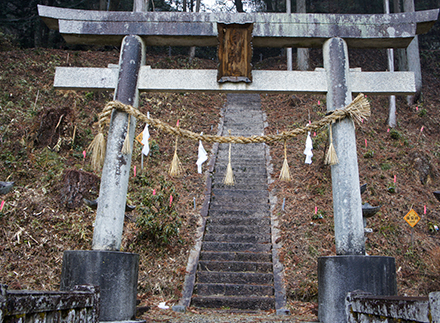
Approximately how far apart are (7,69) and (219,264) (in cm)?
1006

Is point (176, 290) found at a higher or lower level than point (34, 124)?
lower

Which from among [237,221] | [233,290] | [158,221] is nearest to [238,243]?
[237,221]

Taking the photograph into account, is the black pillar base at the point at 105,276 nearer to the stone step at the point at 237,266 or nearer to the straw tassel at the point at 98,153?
the straw tassel at the point at 98,153

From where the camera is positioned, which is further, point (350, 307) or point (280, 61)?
point (280, 61)

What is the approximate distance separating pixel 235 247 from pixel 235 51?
365cm

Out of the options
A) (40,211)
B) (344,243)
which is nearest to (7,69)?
(40,211)

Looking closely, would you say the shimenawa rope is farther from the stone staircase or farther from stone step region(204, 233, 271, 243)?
stone step region(204, 233, 271, 243)

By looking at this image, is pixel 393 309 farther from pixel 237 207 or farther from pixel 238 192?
pixel 238 192

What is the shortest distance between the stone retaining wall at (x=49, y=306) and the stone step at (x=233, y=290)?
2.39 m

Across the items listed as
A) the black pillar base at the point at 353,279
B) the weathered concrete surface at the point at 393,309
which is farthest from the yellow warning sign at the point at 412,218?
the weathered concrete surface at the point at 393,309

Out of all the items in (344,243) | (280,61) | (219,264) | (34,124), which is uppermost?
(280,61)

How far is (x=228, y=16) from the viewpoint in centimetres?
494

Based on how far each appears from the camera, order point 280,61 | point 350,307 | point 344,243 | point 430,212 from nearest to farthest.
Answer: point 350,307 → point 344,243 → point 430,212 → point 280,61

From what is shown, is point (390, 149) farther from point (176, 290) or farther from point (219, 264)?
point (176, 290)
